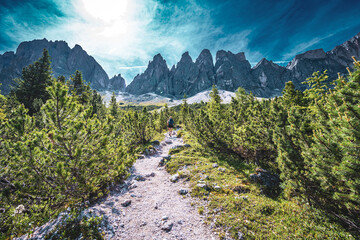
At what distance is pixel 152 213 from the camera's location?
625 centimetres

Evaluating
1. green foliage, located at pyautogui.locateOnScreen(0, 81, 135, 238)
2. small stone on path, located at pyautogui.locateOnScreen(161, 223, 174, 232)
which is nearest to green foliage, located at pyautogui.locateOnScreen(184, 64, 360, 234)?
small stone on path, located at pyautogui.locateOnScreen(161, 223, 174, 232)

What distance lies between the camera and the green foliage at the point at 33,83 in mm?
24469

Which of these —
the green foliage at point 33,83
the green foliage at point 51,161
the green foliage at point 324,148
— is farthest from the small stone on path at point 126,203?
the green foliage at point 33,83

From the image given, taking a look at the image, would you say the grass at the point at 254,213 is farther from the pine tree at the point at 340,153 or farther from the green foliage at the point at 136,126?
the green foliage at the point at 136,126

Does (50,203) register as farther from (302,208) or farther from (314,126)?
(314,126)

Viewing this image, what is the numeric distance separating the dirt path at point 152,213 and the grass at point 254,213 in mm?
656

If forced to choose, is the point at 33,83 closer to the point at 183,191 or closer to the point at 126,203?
the point at 126,203

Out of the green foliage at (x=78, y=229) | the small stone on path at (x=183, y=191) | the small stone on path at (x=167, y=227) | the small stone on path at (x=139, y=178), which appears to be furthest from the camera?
the small stone on path at (x=139, y=178)

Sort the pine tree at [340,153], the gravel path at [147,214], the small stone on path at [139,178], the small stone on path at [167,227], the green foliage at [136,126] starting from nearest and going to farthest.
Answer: the pine tree at [340,153], the gravel path at [147,214], the small stone on path at [167,227], the small stone on path at [139,178], the green foliage at [136,126]

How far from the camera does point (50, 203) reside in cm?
550

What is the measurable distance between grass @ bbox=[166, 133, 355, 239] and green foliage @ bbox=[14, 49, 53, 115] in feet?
106

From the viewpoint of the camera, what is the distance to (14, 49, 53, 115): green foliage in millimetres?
24469

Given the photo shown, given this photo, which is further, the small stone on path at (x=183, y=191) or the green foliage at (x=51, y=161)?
the small stone on path at (x=183, y=191)

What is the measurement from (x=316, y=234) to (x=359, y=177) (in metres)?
2.41
